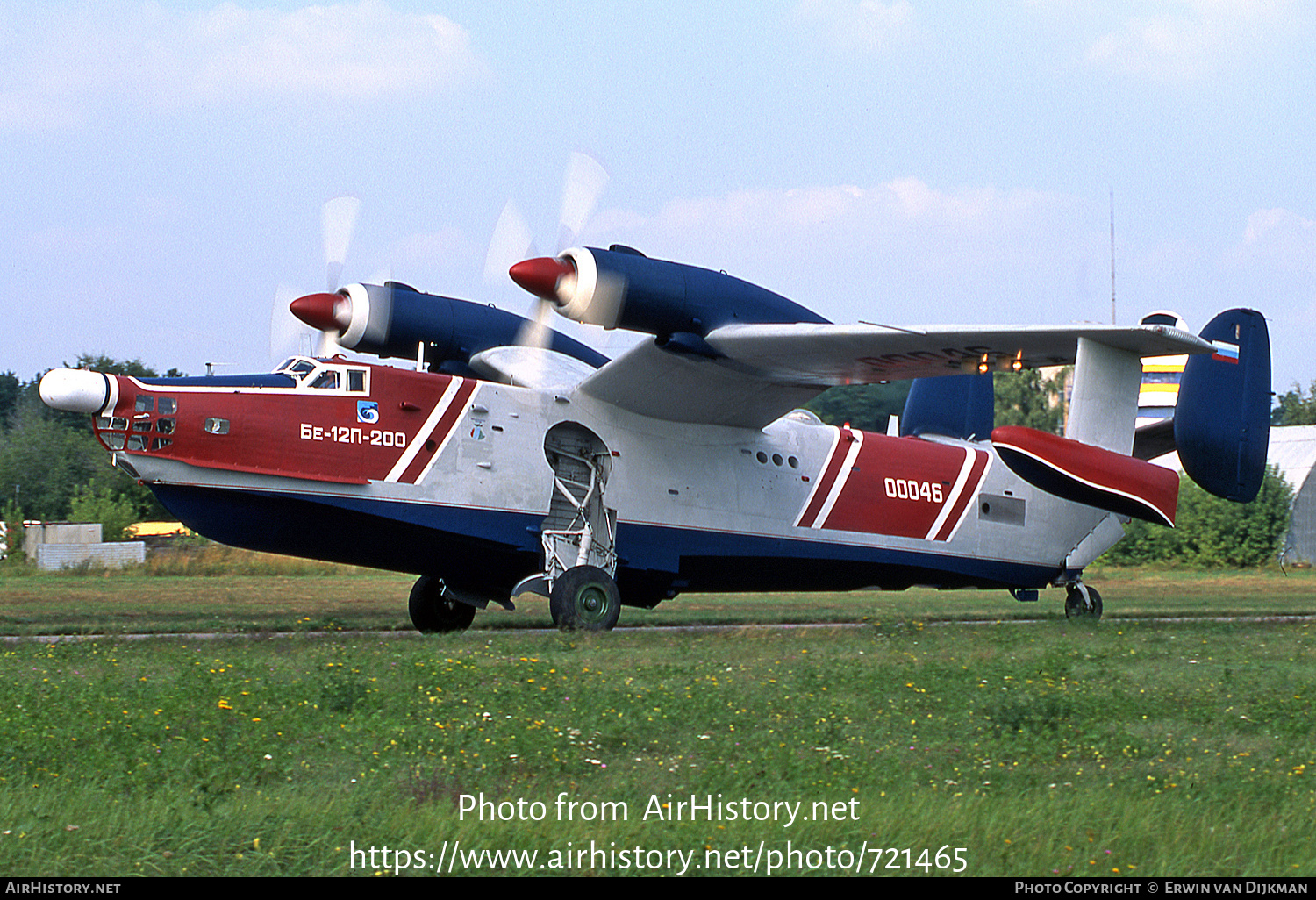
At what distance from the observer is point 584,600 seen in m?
15.7

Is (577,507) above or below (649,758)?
above

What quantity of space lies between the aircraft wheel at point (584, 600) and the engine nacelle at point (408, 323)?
4.19 metres

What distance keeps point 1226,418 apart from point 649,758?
14591 millimetres

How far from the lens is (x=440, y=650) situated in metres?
12.7

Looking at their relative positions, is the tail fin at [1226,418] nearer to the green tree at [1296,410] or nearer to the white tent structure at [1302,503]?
the white tent structure at [1302,503]

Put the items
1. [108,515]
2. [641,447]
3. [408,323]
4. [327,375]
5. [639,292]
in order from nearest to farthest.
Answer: [639,292]
[327,375]
[641,447]
[408,323]
[108,515]

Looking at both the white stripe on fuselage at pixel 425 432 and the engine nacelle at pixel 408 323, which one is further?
the engine nacelle at pixel 408 323

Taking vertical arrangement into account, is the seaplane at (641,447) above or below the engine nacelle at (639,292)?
below

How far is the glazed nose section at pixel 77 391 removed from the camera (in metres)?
13.2

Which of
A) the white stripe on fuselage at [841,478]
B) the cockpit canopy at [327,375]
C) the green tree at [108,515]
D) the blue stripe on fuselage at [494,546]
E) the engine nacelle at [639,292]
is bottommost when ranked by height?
the green tree at [108,515]

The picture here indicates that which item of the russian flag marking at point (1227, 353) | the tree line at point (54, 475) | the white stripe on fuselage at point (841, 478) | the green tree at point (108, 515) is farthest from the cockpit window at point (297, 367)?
the tree line at point (54, 475)

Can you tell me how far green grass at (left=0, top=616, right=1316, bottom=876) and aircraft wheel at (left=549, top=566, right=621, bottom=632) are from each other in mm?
2369

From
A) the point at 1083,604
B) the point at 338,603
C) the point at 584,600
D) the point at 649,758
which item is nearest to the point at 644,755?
the point at 649,758

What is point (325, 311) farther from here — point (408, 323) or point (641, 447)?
point (641, 447)
